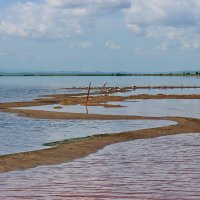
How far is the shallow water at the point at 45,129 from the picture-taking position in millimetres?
23973

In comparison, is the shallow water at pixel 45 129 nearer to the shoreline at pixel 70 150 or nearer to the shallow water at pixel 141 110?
the shoreline at pixel 70 150

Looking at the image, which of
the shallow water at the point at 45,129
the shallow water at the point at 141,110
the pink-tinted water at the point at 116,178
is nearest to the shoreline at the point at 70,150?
the pink-tinted water at the point at 116,178

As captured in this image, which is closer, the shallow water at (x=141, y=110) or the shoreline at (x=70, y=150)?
the shoreline at (x=70, y=150)

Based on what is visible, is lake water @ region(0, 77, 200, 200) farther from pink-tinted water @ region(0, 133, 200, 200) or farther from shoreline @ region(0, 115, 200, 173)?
shoreline @ region(0, 115, 200, 173)

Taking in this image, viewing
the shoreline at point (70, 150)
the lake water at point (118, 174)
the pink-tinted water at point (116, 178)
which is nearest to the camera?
the pink-tinted water at point (116, 178)

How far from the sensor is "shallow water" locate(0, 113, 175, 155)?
78.7ft

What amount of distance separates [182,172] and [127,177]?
2101mm

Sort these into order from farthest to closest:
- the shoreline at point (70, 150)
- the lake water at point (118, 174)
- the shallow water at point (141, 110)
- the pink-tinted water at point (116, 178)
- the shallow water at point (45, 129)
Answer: the shallow water at point (141, 110)
the shallow water at point (45, 129)
the shoreline at point (70, 150)
the lake water at point (118, 174)
the pink-tinted water at point (116, 178)

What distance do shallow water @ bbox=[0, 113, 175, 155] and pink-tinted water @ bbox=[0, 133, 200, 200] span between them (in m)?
4.91

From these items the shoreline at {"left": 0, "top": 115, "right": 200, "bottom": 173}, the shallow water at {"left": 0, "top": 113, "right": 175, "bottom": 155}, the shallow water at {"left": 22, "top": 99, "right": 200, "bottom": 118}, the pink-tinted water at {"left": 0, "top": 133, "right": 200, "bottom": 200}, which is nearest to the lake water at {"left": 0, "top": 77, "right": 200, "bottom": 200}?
the pink-tinted water at {"left": 0, "top": 133, "right": 200, "bottom": 200}

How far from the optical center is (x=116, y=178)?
15.5 metres

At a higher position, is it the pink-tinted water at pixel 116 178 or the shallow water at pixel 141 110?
the pink-tinted water at pixel 116 178

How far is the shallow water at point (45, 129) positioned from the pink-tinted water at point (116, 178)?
16.1ft

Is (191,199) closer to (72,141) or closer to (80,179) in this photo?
(80,179)
